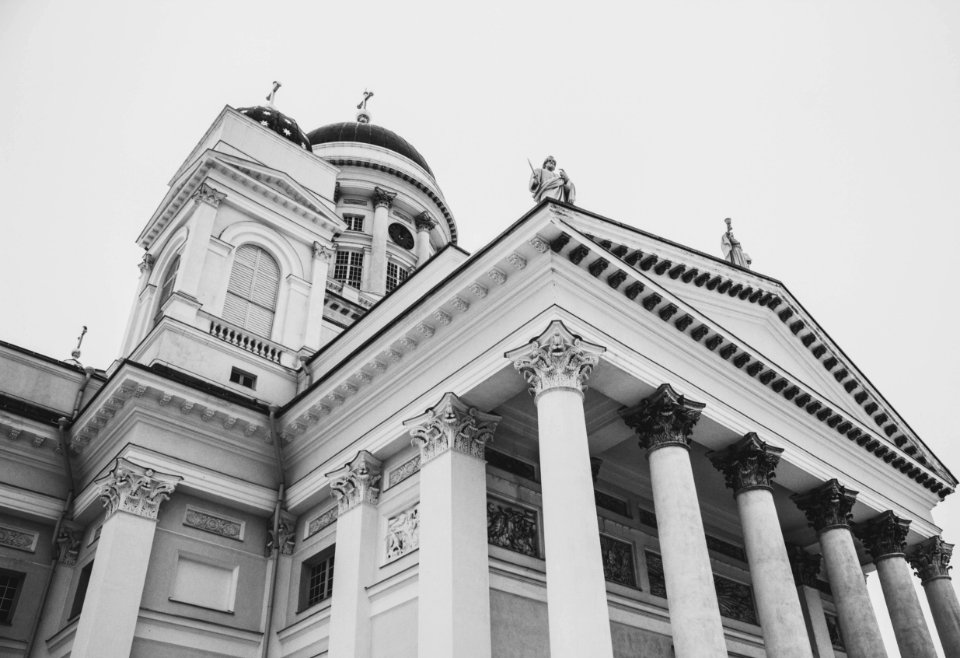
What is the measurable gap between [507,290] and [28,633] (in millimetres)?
9667

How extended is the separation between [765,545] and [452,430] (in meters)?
4.92

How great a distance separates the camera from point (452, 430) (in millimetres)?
11109

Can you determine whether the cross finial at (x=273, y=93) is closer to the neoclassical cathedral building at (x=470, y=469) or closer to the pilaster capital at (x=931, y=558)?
the neoclassical cathedral building at (x=470, y=469)

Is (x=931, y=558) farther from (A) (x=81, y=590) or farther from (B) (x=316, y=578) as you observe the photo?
(A) (x=81, y=590)

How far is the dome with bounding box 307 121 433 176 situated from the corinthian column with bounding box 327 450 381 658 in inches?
900

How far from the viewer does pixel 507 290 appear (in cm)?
1124

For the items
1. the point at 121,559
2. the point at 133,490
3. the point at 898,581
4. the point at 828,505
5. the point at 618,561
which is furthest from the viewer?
the point at 898,581

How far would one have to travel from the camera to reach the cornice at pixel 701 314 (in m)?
11.0

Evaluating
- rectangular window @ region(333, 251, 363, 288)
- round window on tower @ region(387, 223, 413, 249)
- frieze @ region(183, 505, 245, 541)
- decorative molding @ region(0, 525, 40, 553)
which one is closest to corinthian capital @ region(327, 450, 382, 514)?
frieze @ region(183, 505, 245, 541)

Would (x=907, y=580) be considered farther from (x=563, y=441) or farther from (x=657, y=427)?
(x=563, y=441)

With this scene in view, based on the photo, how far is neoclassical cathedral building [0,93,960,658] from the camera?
34.3 ft

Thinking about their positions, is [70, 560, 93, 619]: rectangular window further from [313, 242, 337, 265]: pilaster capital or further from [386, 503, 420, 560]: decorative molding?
[313, 242, 337, 265]: pilaster capital

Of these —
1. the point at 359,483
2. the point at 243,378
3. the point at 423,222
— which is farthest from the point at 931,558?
the point at 423,222

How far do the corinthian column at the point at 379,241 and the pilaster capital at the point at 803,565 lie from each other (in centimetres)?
1691
